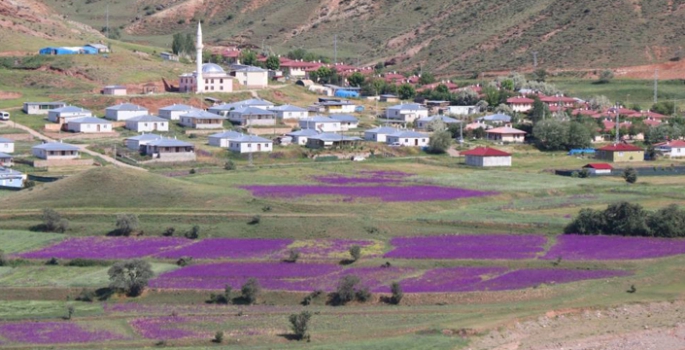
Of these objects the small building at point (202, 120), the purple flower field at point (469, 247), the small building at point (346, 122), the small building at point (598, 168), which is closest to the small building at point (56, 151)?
the small building at point (202, 120)

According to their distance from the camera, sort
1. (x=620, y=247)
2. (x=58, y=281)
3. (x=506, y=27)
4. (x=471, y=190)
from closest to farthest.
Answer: (x=58, y=281), (x=620, y=247), (x=471, y=190), (x=506, y=27)

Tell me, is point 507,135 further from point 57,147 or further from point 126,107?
point 57,147

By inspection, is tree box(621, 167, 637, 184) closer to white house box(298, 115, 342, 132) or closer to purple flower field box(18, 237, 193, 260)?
white house box(298, 115, 342, 132)

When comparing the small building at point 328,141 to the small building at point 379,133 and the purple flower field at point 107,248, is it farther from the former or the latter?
the purple flower field at point 107,248

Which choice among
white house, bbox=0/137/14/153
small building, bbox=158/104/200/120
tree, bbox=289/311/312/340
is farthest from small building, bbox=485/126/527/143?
tree, bbox=289/311/312/340

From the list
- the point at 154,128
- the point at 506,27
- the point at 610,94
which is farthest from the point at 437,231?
the point at 506,27

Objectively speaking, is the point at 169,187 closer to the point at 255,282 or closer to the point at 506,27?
the point at 255,282
